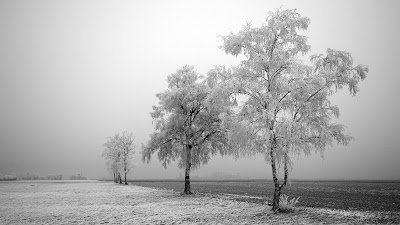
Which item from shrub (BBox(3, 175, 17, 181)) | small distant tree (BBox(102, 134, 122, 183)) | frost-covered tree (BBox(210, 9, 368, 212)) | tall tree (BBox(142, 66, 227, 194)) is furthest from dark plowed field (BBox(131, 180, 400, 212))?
shrub (BBox(3, 175, 17, 181))

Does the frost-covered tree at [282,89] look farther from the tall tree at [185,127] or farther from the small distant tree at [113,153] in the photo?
the small distant tree at [113,153]

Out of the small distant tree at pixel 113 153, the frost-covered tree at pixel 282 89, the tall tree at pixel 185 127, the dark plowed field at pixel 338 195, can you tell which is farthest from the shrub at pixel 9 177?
the frost-covered tree at pixel 282 89

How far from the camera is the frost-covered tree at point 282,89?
17.3 m

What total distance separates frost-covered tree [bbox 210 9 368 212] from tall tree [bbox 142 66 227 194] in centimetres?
1322

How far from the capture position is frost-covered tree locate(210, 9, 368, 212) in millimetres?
17266

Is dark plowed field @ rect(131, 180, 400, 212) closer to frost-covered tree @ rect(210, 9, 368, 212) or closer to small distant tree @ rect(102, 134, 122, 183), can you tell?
frost-covered tree @ rect(210, 9, 368, 212)

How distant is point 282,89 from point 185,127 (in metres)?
17.9

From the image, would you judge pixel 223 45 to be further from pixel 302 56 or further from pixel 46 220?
pixel 46 220

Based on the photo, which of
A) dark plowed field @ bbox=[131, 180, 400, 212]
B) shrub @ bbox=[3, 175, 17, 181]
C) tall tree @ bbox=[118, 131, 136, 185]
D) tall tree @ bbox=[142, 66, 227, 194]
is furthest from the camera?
shrub @ bbox=[3, 175, 17, 181]

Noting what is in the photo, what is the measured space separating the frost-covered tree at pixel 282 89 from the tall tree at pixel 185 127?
13.2 metres

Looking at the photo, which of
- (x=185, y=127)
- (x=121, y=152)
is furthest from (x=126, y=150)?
(x=185, y=127)

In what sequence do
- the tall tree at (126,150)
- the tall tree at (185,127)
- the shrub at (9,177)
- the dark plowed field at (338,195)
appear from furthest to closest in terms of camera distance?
the shrub at (9,177) → the tall tree at (126,150) → the tall tree at (185,127) → the dark plowed field at (338,195)

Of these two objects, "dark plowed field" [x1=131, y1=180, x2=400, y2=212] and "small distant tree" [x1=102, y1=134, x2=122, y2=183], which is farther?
"small distant tree" [x1=102, y1=134, x2=122, y2=183]

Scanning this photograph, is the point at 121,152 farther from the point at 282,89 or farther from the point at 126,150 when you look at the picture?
the point at 282,89
